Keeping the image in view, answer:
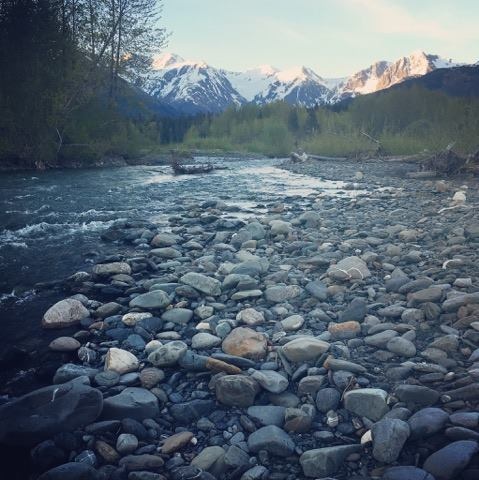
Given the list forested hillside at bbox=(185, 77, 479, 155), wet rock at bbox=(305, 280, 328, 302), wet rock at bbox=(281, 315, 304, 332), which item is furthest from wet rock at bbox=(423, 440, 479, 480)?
forested hillside at bbox=(185, 77, 479, 155)

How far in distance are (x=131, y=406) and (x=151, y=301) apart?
1744 mm

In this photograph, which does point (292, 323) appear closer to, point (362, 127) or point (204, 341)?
point (204, 341)

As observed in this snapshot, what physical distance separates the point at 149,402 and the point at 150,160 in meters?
24.8

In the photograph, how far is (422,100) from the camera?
43500mm

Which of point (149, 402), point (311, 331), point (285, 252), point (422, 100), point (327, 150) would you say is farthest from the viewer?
point (422, 100)

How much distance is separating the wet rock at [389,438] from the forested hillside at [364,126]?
906 inches

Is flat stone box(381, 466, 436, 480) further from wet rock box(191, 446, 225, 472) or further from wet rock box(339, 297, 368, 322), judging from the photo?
wet rock box(339, 297, 368, 322)

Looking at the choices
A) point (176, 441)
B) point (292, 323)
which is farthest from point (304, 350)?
point (176, 441)

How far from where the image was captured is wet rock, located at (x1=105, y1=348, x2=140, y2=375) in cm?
313

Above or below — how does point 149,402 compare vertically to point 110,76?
below

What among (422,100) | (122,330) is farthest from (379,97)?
(122,330)

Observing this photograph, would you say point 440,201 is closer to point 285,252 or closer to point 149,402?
point 285,252

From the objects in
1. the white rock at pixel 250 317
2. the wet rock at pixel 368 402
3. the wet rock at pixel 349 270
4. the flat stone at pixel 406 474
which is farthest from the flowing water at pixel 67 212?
the wet rock at pixel 349 270

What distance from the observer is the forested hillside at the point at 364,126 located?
94.5 ft
